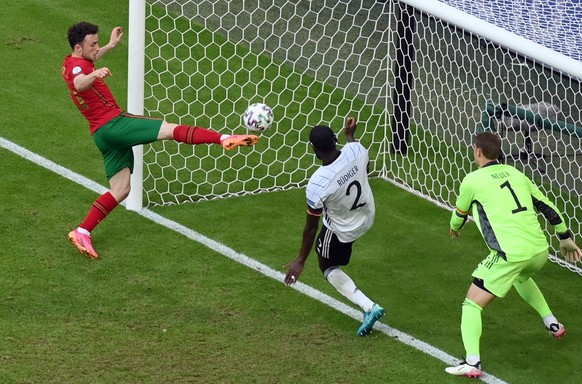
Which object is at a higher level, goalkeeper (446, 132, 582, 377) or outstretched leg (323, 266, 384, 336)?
goalkeeper (446, 132, 582, 377)

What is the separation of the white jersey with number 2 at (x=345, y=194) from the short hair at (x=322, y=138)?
144mm

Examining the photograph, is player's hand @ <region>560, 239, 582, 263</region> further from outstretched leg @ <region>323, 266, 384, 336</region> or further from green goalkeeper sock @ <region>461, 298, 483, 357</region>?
outstretched leg @ <region>323, 266, 384, 336</region>

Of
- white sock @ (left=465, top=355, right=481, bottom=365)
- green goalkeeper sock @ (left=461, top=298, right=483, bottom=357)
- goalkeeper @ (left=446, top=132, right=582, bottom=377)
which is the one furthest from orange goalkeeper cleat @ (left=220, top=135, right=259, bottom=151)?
white sock @ (left=465, top=355, right=481, bottom=365)

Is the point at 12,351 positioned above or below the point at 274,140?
below

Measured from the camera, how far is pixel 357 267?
919cm

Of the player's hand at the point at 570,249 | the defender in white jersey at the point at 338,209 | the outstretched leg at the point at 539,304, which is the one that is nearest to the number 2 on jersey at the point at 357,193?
the defender in white jersey at the point at 338,209

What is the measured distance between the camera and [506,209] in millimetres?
7348

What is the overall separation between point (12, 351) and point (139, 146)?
8.63ft

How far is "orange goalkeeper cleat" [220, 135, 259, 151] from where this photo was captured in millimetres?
8461

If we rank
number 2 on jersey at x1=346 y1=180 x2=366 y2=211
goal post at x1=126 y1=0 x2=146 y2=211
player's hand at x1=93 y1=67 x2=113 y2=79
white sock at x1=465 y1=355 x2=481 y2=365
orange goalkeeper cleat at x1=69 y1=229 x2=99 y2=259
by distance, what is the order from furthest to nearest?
goal post at x1=126 y1=0 x2=146 y2=211
orange goalkeeper cleat at x1=69 y1=229 x2=99 y2=259
player's hand at x1=93 y1=67 x2=113 y2=79
number 2 on jersey at x1=346 y1=180 x2=366 y2=211
white sock at x1=465 y1=355 x2=481 y2=365

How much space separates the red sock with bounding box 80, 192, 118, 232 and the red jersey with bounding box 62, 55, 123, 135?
1.85ft

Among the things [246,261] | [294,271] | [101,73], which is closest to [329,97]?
[246,261]

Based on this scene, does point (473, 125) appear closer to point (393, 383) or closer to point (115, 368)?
point (393, 383)

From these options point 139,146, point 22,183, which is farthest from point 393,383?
point 22,183
